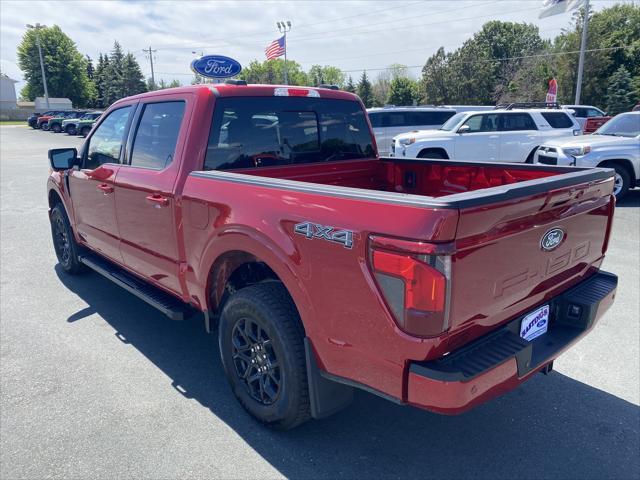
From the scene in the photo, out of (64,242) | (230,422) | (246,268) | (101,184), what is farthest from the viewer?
(64,242)

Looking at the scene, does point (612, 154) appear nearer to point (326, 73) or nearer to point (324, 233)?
point (324, 233)

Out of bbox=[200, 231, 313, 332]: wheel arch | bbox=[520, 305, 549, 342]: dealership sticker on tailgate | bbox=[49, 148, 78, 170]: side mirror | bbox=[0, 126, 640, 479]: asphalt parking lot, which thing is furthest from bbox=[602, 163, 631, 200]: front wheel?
bbox=[49, 148, 78, 170]: side mirror

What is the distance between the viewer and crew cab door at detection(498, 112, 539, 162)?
12.4 m

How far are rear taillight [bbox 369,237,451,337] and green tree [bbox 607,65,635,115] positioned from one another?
38439 mm

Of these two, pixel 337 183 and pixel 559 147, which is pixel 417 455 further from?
pixel 559 147

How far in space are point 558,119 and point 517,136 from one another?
136 cm

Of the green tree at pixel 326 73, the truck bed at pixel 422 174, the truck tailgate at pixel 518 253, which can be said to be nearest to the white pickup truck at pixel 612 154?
the truck bed at pixel 422 174

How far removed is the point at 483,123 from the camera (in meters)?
12.5

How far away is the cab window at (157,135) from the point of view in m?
3.44

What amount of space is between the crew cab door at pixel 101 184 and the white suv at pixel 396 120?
41.2 ft

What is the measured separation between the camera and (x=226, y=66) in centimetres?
855

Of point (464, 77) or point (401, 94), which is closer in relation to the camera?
point (464, 77)

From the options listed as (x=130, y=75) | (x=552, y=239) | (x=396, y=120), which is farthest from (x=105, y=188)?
(x=130, y=75)

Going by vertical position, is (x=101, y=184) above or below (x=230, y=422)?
above
